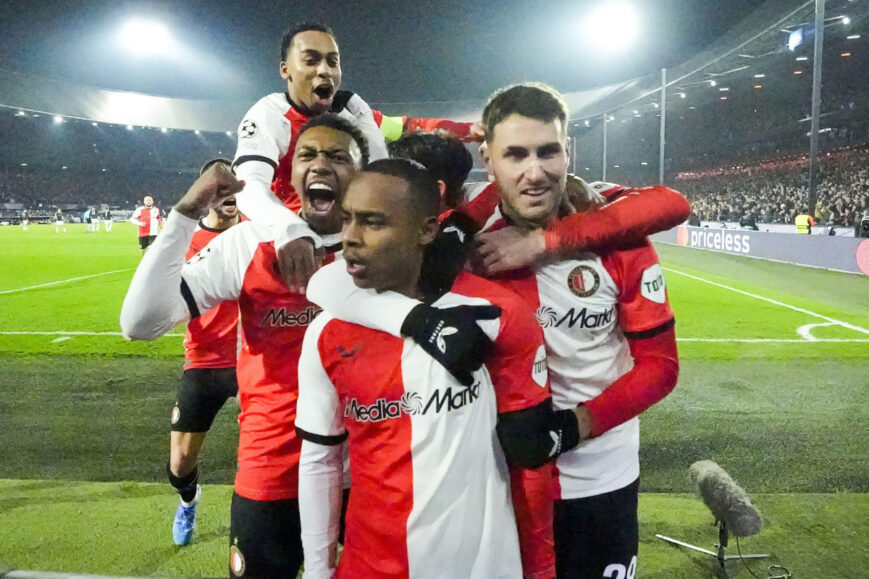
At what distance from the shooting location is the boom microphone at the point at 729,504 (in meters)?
3.31

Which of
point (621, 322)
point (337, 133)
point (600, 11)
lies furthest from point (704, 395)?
point (600, 11)

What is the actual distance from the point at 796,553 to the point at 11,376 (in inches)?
314

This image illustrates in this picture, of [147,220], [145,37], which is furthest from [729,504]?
[145,37]

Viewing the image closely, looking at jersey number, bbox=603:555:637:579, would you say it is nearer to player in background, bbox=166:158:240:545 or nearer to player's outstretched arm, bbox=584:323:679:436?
player's outstretched arm, bbox=584:323:679:436

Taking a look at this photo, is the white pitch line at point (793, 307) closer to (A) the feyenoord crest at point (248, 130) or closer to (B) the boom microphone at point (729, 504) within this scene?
(B) the boom microphone at point (729, 504)

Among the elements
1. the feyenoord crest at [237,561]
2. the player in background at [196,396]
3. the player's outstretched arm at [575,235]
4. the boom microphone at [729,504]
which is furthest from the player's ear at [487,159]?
the boom microphone at [729,504]

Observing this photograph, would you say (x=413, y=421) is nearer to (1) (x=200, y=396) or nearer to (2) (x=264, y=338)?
(2) (x=264, y=338)

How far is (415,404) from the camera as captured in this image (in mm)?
1676

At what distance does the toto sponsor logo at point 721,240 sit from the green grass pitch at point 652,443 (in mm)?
9139

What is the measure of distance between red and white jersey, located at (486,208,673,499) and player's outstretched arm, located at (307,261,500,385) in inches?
17.5

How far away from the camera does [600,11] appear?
83.5ft

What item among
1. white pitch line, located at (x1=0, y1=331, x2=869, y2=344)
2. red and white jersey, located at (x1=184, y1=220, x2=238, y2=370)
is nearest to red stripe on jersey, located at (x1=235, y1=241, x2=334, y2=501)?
red and white jersey, located at (x1=184, y1=220, x2=238, y2=370)

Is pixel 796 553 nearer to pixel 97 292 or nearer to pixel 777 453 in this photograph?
pixel 777 453

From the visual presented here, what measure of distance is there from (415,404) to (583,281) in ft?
2.43
